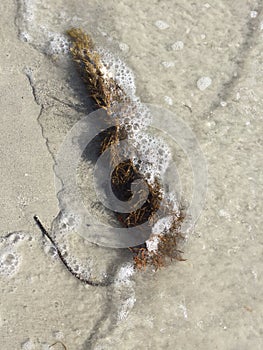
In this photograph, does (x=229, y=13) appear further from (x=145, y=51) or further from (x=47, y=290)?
(x=47, y=290)

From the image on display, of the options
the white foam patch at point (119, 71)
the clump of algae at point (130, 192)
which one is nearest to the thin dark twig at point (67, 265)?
the clump of algae at point (130, 192)

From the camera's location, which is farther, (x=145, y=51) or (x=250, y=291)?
(x=145, y=51)

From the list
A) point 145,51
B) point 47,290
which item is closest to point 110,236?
point 47,290

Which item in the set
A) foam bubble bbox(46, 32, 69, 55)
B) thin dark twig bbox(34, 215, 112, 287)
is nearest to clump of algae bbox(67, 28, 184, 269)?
foam bubble bbox(46, 32, 69, 55)

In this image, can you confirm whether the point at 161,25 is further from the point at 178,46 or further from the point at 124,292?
the point at 124,292

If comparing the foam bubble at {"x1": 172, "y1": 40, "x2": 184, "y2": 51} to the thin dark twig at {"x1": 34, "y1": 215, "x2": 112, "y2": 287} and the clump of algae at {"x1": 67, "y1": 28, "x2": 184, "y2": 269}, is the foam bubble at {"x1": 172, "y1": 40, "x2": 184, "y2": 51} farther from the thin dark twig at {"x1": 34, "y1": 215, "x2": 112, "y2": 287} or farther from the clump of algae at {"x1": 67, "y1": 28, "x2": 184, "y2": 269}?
the thin dark twig at {"x1": 34, "y1": 215, "x2": 112, "y2": 287}
